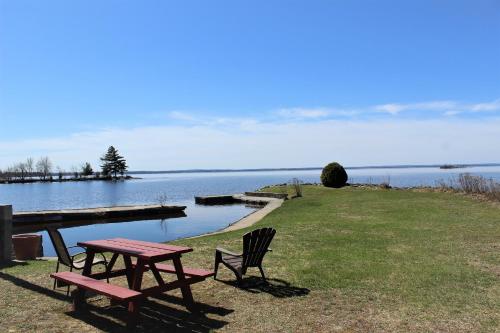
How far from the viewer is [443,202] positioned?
771 inches

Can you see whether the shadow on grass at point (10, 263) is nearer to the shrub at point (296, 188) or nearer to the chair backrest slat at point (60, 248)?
the chair backrest slat at point (60, 248)

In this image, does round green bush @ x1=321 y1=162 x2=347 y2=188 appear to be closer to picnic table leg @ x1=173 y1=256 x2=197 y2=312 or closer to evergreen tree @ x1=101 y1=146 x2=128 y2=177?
picnic table leg @ x1=173 y1=256 x2=197 y2=312

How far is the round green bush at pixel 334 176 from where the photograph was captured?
1260 inches

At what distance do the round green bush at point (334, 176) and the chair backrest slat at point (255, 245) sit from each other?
25823mm

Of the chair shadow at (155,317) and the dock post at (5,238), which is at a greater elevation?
the dock post at (5,238)

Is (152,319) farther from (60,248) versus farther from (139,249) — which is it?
(60,248)

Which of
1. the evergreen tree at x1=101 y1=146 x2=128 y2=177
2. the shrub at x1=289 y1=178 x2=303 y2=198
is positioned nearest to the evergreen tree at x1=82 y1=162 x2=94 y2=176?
the evergreen tree at x1=101 y1=146 x2=128 y2=177

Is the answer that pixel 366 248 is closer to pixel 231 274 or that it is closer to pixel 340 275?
pixel 340 275

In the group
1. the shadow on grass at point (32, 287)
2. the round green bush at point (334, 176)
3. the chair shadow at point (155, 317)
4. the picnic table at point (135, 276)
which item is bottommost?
the chair shadow at point (155, 317)

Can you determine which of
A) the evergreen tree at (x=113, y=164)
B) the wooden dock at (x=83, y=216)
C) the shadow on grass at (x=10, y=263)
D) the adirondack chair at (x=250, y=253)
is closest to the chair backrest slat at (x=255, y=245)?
the adirondack chair at (x=250, y=253)

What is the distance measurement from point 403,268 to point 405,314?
96.8 inches

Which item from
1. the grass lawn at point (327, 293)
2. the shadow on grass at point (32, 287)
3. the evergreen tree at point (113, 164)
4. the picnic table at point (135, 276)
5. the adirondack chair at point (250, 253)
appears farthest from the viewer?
the evergreen tree at point (113, 164)

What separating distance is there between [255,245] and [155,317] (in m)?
1.95

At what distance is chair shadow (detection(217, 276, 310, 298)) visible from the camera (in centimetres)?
604
